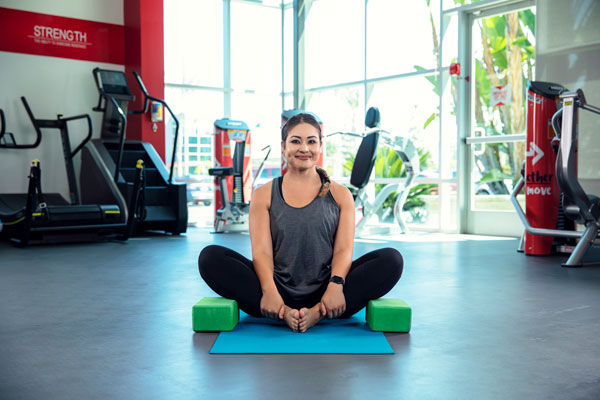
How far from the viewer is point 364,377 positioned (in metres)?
1.88

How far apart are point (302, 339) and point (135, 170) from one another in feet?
18.0

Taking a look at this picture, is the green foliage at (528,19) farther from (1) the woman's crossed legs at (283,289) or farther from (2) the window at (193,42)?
(1) the woman's crossed legs at (283,289)

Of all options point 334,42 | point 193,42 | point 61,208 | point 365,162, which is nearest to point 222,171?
point 365,162

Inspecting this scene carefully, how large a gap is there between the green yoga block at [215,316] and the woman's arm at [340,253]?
39 centimetres

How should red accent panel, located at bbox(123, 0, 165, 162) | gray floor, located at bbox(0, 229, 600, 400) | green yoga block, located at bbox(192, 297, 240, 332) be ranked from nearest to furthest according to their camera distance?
gray floor, located at bbox(0, 229, 600, 400) → green yoga block, located at bbox(192, 297, 240, 332) → red accent panel, located at bbox(123, 0, 165, 162)

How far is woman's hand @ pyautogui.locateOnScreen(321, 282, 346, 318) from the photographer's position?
2.32 meters

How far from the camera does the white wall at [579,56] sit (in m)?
5.79

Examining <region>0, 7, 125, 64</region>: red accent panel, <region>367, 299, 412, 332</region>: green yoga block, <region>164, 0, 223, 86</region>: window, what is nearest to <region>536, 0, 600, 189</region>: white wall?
<region>367, 299, 412, 332</region>: green yoga block

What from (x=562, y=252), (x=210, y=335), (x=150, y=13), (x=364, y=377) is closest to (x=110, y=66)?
(x=150, y=13)

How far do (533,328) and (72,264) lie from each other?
358 cm

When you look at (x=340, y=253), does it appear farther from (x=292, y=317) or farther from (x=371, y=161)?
(x=371, y=161)

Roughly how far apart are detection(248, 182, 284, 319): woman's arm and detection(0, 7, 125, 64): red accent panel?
6597mm

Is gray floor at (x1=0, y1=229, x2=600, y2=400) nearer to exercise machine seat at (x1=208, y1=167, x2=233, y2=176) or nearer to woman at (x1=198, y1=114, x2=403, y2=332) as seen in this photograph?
woman at (x1=198, y1=114, x2=403, y2=332)

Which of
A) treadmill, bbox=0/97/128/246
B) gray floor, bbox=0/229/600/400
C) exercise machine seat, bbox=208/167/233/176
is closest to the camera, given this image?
gray floor, bbox=0/229/600/400
